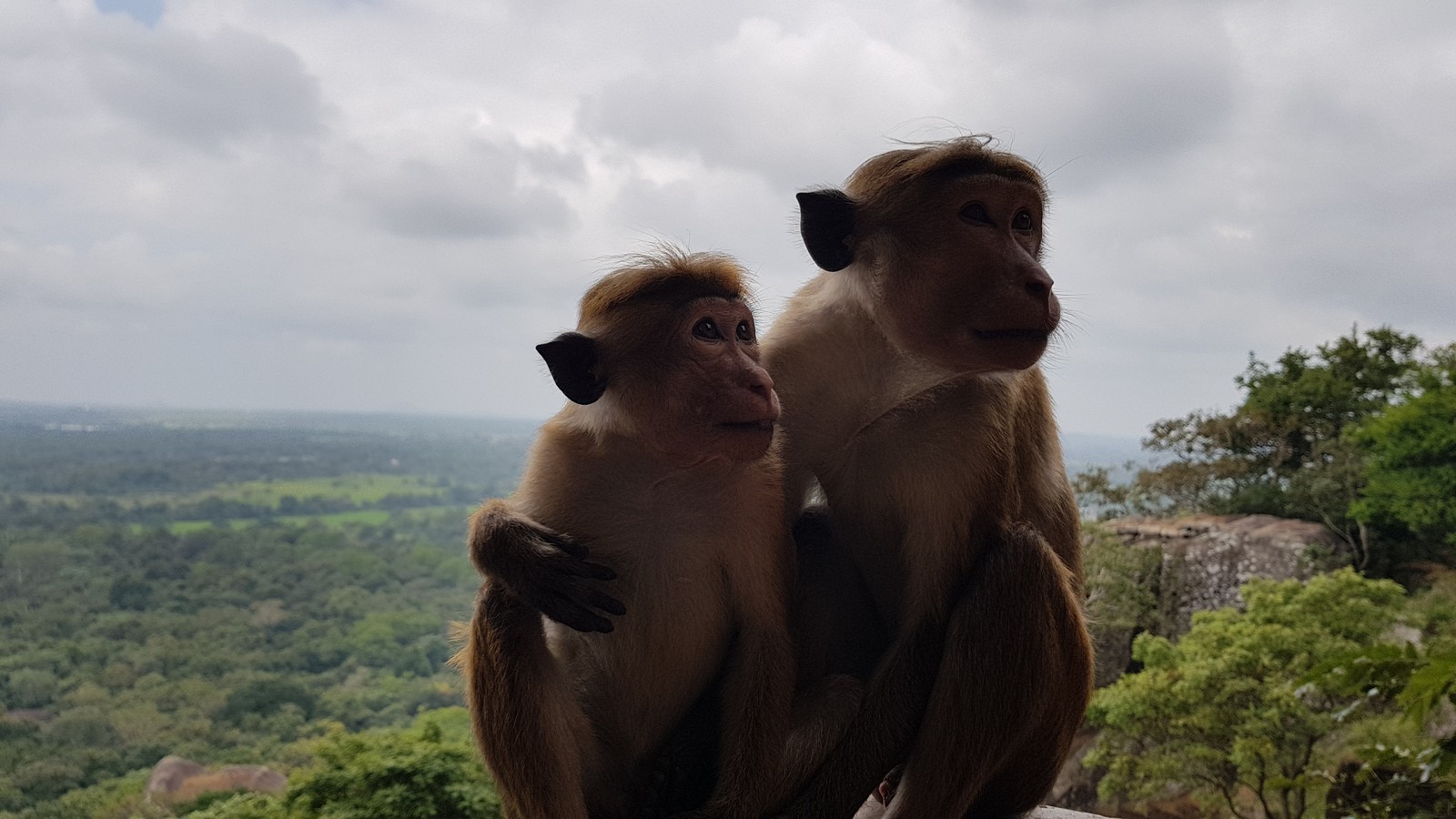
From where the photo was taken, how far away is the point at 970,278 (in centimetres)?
292

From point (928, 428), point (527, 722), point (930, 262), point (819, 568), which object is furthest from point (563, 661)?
point (930, 262)

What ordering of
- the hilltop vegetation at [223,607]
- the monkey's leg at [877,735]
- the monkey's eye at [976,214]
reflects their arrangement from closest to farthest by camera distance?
the monkey's leg at [877,735] < the monkey's eye at [976,214] < the hilltop vegetation at [223,607]

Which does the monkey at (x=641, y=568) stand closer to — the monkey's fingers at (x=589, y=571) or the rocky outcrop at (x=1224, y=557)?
the monkey's fingers at (x=589, y=571)

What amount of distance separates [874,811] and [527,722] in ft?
5.06

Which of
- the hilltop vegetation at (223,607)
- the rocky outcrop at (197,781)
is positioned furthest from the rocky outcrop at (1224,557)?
the rocky outcrop at (197,781)

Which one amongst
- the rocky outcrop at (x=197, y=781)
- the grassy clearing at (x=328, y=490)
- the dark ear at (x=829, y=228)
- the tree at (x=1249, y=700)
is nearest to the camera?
the dark ear at (x=829, y=228)

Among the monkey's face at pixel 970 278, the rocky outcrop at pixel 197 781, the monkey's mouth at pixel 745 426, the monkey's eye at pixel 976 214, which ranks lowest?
the rocky outcrop at pixel 197 781

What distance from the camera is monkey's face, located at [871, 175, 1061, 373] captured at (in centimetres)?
282

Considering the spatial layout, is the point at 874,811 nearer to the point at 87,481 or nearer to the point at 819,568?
the point at 819,568

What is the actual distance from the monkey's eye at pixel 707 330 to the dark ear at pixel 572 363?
33cm

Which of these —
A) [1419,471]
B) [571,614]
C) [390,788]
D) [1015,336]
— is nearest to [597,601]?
[571,614]

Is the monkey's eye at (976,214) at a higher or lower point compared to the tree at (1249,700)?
higher

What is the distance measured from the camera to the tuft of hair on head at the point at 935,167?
3.07 m

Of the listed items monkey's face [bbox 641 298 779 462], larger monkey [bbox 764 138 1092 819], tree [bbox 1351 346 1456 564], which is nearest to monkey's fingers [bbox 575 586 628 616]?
monkey's face [bbox 641 298 779 462]
